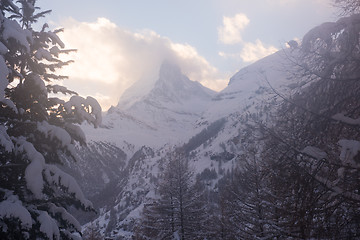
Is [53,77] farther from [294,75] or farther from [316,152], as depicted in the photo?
[316,152]

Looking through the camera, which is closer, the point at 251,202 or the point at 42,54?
the point at 42,54

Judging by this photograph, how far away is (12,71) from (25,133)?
5.43ft

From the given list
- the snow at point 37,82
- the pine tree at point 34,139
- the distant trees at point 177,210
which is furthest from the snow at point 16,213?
the distant trees at point 177,210

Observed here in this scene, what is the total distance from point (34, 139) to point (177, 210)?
477 inches

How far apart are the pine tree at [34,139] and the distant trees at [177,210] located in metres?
10.5

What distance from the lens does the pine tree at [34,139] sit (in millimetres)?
4801

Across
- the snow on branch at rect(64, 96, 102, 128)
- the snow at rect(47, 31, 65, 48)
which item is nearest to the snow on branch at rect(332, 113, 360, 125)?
the snow on branch at rect(64, 96, 102, 128)

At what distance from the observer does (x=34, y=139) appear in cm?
631

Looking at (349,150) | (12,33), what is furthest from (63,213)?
(349,150)

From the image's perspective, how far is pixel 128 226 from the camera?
9200 cm

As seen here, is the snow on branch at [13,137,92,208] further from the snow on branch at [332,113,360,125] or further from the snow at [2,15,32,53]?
the snow on branch at [332,113,360,125]

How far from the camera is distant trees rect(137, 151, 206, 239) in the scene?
Answer: 1602cm

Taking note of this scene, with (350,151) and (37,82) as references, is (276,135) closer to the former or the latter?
(350,151)

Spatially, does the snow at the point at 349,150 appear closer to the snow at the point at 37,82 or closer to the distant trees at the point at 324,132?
the distant trees at the point at 324,132
